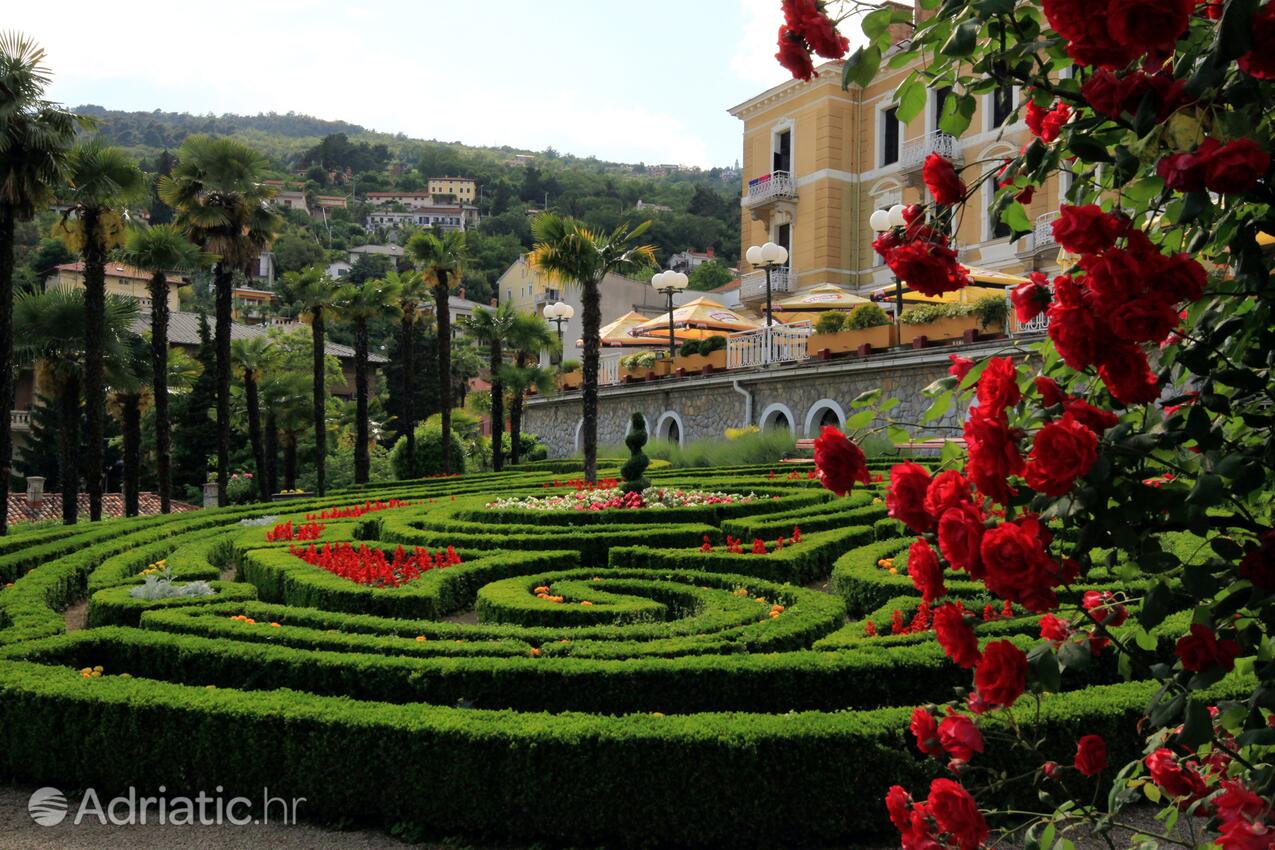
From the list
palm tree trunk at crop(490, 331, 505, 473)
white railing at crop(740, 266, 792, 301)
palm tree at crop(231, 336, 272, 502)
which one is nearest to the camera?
palm tree at crop(231, 336, 272, 502)

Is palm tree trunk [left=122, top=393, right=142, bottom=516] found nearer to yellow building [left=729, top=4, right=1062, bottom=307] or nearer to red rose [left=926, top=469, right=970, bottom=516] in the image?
yellow building [left=729, top=4, right=1062, bottom=307]

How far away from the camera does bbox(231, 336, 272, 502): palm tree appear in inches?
1054

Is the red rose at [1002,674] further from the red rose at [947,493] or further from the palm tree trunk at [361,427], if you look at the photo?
the palm tree trunk at [361,427]

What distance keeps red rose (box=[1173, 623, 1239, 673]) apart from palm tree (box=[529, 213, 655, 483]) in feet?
56.3

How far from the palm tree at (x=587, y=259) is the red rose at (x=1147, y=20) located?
17.6 meters

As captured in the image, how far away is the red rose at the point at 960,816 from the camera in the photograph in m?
2.27

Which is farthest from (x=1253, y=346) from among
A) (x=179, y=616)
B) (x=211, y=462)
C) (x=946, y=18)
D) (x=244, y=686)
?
(x=211, y=462)

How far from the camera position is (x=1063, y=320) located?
1.99m

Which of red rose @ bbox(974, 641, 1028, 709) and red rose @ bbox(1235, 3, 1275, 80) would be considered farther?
red rose @ bbox(974, 641, 1028, 709)

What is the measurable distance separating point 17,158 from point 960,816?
19018 millimetres

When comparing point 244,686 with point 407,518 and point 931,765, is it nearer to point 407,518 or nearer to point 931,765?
point 931,765

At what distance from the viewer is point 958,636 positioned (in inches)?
90.7

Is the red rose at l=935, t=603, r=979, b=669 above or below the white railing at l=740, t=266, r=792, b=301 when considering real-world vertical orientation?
below
